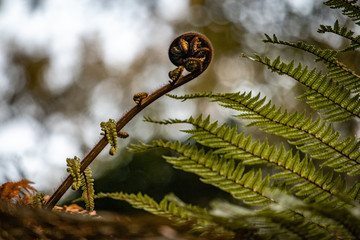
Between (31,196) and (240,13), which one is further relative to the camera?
(240,13)

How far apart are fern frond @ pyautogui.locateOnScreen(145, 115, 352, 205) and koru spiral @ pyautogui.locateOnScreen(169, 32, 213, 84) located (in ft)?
0.31

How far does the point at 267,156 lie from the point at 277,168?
0.03 metres

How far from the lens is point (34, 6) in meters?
7.34

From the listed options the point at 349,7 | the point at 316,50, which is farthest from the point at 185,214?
the point at 349,7

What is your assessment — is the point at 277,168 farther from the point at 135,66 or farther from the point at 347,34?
the point at 135,66

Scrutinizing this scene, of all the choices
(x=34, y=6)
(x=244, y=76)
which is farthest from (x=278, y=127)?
(x=34, y=6)

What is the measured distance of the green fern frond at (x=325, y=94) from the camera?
1.92ft

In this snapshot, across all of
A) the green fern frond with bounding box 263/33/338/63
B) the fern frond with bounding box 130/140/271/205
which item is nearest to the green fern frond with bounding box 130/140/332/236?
the fern frond with bounding box 130/140/271/205

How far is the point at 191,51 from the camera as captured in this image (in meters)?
0.56

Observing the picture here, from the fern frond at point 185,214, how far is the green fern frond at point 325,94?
301mm

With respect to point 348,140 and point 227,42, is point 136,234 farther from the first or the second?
point 227,42

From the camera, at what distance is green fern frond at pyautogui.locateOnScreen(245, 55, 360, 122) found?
0.58m

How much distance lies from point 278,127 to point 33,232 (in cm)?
40

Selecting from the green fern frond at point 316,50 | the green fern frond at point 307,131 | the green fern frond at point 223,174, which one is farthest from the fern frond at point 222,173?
the green fern frond at point 316,50
